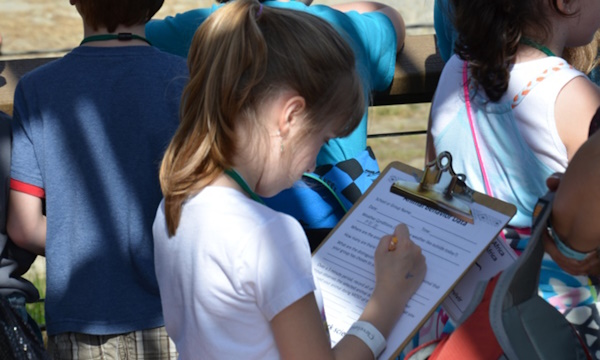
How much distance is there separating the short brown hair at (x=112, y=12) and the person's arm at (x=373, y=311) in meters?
0.81

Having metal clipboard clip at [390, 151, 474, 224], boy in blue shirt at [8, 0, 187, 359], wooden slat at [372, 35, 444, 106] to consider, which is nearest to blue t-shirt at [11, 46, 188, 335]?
boy in blue shirt at [8, 0, 187, 359]

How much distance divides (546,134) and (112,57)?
977 mm

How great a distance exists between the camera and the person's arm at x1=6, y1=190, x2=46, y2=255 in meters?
2.20

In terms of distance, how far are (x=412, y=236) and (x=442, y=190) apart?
0.38 feet

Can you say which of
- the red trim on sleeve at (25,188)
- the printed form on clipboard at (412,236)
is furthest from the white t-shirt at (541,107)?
the red trim on sleeve at (25,188)

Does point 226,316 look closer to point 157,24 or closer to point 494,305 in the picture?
point 494,305

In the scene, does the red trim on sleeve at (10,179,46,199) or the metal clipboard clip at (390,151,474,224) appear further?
the red trim on sleeve at (10,179,46,199)

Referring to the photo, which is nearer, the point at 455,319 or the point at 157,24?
the point at 455,319

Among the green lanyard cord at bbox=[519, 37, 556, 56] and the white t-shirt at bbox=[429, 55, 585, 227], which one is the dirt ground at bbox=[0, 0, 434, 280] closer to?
the white t-shirt at bbox=[429, 55, 585, 227]

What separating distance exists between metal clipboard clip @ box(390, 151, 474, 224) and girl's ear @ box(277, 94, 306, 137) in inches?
12.4

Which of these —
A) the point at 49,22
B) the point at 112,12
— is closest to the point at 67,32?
the point at 49,22

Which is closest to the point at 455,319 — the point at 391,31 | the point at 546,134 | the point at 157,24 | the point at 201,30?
the point at 546,134

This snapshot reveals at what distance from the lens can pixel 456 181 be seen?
1924 millimetres

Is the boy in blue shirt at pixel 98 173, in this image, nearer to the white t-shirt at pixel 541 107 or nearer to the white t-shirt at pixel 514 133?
the white t-shirt at pixel 514 133
